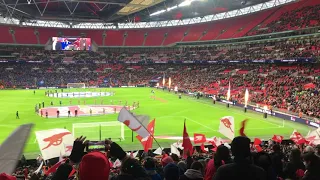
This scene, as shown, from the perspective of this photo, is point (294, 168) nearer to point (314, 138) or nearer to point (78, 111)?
point (314, 138)

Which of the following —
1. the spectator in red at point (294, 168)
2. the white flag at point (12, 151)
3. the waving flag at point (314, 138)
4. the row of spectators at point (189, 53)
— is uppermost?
the row of spectators at point (189, 53)

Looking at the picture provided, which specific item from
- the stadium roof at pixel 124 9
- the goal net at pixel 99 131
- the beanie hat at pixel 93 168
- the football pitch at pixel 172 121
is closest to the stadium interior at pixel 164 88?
the beanie hat at pixel 93 168

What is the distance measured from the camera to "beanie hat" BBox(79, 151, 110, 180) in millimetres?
3215

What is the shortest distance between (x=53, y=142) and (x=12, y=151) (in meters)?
7.74

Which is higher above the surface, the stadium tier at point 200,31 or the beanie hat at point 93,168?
the stadium tier at point 200,31

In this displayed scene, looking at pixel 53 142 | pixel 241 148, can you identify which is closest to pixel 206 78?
pixel 53 142

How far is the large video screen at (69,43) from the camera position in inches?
3625

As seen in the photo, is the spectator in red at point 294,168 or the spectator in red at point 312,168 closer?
the spectator in red at point 312,168

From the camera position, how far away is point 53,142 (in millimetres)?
11211

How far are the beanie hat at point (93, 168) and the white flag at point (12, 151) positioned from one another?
105cm

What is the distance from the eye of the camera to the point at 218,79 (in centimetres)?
7206

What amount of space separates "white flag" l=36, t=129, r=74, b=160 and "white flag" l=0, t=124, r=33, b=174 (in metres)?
7.05

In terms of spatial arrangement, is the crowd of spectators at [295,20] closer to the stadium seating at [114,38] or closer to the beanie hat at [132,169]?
the stadium seating at [114,38]

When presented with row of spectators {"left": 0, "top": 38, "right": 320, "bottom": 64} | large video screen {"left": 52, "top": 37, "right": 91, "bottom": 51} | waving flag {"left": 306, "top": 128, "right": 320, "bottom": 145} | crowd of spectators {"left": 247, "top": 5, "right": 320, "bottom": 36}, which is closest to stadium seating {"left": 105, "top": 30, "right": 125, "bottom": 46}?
row of spectators {"left": 0, "top": 38, "right": 320, "bottom": 64}
